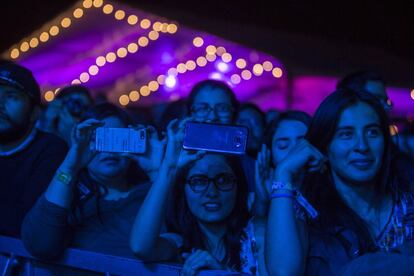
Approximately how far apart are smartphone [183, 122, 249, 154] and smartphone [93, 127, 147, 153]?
25 cm

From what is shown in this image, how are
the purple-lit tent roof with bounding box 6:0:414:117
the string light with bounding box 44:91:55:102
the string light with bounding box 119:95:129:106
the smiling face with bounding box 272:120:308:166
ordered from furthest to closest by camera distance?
the string light with bounding box 119:95:129:106 < the string light with bounding box 44:91:55:102 < the purple-lit tent roof with bounding box 6:0:414:117 < the smiling face with bounding box 272:120:308:166

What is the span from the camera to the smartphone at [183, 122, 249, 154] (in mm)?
2059

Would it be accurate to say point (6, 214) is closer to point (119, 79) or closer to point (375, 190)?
point (375, 190)

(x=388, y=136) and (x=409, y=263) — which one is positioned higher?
(x=388, y=136)

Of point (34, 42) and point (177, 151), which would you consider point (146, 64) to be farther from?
point (177, 151)

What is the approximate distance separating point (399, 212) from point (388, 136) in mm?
281

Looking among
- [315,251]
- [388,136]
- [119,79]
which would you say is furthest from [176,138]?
[119,79]

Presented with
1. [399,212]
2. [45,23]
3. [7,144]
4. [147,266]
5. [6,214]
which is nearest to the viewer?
[147,266]

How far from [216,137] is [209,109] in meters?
1.30

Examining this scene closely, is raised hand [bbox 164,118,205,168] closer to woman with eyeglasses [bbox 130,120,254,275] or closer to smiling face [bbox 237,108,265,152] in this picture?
woman with eyeglasses [bbox 130,120,254,275]

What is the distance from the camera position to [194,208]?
2.42 meters

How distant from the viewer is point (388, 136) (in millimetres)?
2303

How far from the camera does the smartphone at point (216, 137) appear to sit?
6.75 ft

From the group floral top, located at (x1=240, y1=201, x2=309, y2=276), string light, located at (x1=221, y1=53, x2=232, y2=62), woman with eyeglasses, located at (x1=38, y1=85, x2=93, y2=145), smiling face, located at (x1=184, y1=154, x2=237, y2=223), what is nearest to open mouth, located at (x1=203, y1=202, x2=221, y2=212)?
smiling face, located at (x1=184, y1=154, x2=237, y2=223)
